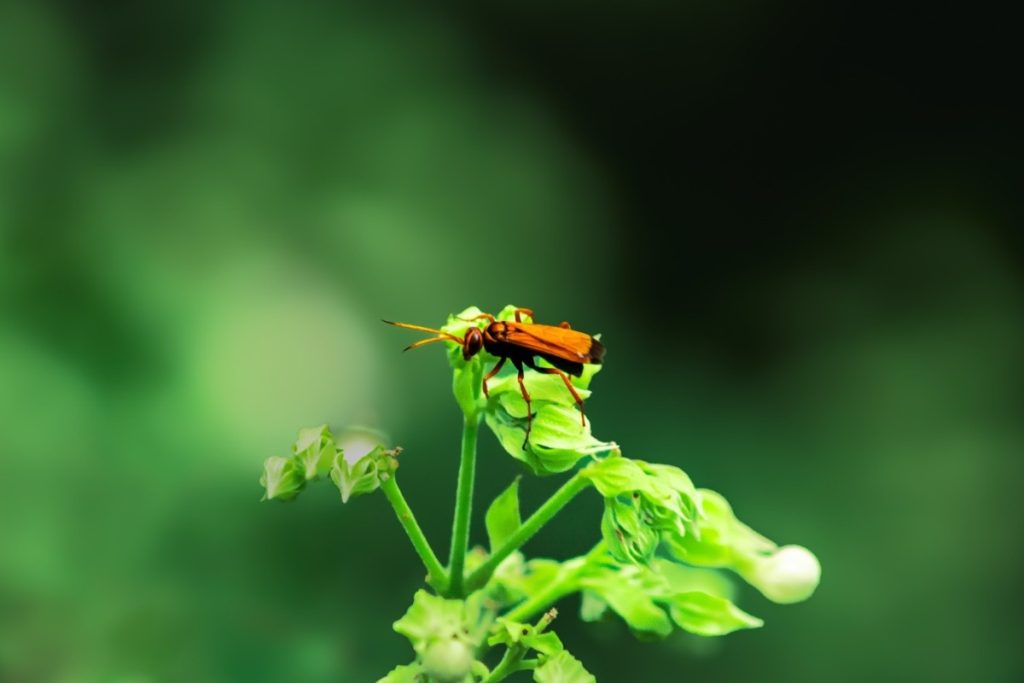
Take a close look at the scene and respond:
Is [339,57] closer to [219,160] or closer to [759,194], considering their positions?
[219,160]

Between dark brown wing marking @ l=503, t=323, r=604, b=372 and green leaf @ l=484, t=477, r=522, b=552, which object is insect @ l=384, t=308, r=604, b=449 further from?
green leaf @ l=484, t=477, r=522, b=552

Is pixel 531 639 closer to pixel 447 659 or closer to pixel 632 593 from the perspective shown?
Answer: pixel 447 659

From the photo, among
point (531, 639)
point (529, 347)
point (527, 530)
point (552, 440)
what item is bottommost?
point (531, 639)

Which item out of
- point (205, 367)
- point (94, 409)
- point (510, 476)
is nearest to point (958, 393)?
point (510, 476)

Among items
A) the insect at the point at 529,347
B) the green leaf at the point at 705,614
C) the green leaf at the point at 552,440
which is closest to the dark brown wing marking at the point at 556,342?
the insect at the point at 529,347

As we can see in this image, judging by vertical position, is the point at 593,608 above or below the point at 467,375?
below

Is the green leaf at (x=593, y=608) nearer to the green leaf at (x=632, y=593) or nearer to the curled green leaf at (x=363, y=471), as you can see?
the green leaf at (x=632, y=593)

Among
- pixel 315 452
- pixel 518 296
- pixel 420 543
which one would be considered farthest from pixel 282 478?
pixel 518 296
